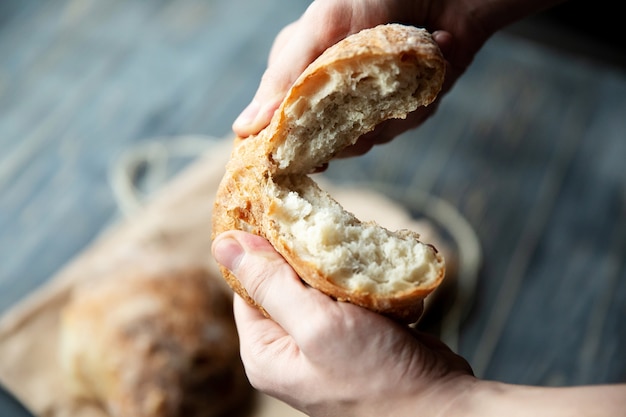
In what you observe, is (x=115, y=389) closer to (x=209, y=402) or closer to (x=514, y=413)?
(x=209, y=402)

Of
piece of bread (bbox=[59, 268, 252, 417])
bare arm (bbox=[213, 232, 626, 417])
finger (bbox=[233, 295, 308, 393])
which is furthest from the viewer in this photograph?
piece of bread (bbox=[59, 268, 252, 417])

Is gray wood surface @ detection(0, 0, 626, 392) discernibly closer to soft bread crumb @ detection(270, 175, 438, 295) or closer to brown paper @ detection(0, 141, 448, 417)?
brown paper @ detection(0, 141, 448, 417)

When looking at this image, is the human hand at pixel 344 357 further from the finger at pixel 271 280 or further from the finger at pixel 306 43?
the finger at pixel 306 43

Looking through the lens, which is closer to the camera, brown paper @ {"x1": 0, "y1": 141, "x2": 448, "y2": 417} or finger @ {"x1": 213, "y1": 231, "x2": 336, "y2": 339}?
finger @ {"x1": 213, "y1": 231, "x2": 336, "y2": 339}

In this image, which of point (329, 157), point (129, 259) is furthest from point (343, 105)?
point (129, 259)

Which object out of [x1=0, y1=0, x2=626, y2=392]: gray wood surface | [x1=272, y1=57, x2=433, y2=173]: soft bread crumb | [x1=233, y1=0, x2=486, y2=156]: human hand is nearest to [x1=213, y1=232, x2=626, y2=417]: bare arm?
[x1=272, y1=57, x2=433, y2=173]: soft bread crumb

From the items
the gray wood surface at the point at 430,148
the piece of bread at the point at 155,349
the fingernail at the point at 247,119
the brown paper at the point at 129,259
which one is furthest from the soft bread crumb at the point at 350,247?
the gray wood surface at the point at 430,148

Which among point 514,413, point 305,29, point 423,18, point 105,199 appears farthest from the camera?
point 105,199

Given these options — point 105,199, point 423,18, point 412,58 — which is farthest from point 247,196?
point 105,199
